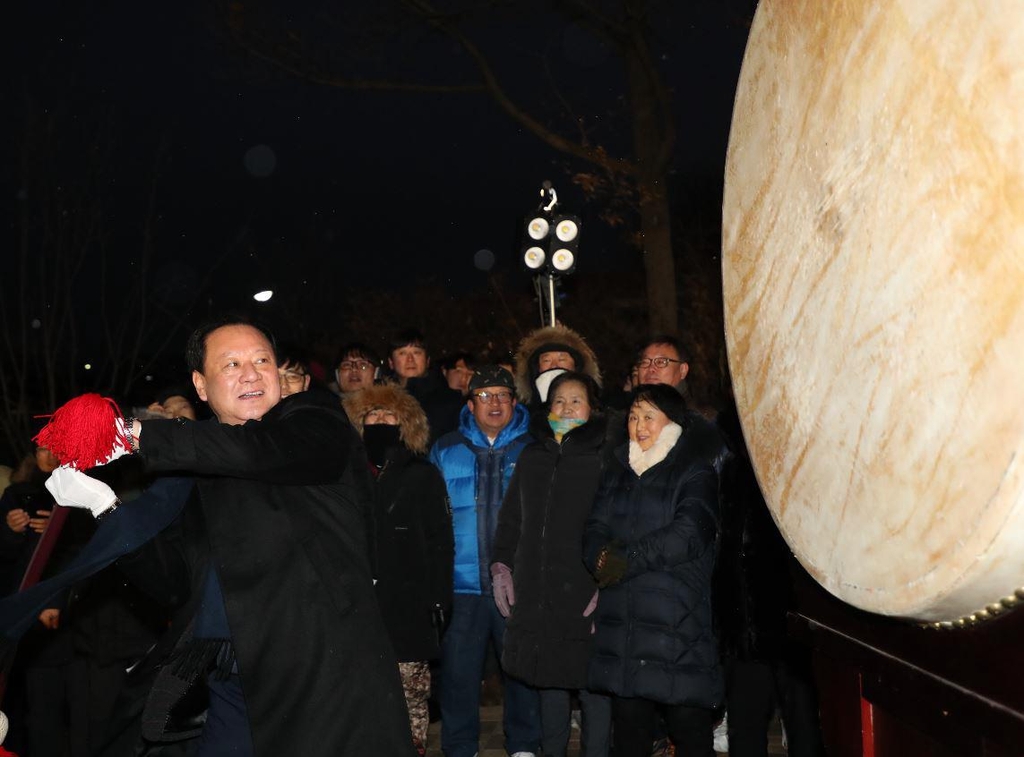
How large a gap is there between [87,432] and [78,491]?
317 mm

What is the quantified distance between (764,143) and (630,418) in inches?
110

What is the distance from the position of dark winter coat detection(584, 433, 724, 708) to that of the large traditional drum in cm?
241

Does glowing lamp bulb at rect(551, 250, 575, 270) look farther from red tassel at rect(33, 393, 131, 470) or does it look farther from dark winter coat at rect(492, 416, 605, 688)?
red tassel at rect(33, 393, 131, 470)

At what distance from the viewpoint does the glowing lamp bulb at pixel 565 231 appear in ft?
32.4

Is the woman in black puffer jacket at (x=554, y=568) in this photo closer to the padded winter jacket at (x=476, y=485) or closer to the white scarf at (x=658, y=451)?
the padded winter jacket at (x=476, y=485)

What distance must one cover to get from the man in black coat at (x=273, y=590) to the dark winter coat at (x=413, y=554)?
7.96 feet

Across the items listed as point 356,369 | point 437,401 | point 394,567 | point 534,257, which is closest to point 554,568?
point 394,567

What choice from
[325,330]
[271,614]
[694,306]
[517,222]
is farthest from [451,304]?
[271,614]

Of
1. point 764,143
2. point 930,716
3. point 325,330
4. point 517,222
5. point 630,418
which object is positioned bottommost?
point 930,716

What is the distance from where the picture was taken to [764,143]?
2213 mm

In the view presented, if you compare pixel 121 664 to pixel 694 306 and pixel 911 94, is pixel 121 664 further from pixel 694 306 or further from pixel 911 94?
pixel 694 306

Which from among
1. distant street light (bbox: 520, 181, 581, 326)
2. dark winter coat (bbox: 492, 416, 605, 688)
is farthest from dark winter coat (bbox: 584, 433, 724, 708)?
distant street light (bbox: 520, 181, 581, 326)

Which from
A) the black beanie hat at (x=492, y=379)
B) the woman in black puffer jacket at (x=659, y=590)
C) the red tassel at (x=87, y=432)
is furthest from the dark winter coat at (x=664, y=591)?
the red tassel at (x=87, y=432)

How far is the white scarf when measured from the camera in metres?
4.83
